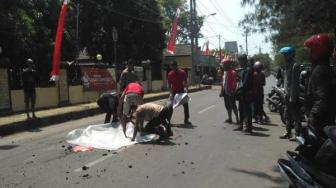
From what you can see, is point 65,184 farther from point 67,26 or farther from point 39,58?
point 67,26

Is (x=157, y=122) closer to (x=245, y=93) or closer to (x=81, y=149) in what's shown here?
(x=81, y=149)

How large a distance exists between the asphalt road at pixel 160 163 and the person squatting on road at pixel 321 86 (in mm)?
1989

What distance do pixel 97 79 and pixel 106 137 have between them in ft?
52.2

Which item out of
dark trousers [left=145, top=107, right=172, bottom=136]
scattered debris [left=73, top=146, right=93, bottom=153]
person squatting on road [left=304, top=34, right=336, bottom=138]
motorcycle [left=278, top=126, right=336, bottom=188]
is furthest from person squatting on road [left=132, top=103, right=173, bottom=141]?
motorcycle [left=278, top=126, right=336, bottom=188]

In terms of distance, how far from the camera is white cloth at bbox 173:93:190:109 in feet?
47.8

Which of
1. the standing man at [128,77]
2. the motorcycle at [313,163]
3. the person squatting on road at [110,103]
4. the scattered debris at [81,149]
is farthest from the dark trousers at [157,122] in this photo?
the motorcycle at [313,163]

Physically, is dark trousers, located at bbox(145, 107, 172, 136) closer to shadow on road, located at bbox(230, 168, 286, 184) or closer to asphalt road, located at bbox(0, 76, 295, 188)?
asphalt road, located at bbox(0, 76, 295, 188)

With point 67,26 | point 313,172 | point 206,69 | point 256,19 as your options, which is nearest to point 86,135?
point 313,172

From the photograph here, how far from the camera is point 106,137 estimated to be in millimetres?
11617

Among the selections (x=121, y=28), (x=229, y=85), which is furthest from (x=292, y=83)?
(x=121, y=28)

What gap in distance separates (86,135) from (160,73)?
31145 millimetres

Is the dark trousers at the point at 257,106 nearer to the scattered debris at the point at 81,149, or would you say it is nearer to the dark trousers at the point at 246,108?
the dark trousers at the point at 246,108

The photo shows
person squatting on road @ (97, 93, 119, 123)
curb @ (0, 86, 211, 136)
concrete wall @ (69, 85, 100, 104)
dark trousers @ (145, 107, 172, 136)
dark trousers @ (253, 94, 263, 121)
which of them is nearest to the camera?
dark trousers @ (145, 107, 172, 136)

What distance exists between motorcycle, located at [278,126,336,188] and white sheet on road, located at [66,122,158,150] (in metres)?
5.73
